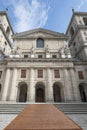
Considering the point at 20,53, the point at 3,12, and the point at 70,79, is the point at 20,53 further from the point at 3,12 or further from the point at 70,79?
the point at 3,12

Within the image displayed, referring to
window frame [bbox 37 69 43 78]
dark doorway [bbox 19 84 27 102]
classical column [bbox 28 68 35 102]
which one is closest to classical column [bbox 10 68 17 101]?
dark doorway [bbox 19 84 27 102]

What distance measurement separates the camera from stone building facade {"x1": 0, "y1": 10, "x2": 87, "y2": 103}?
22891 millimetres

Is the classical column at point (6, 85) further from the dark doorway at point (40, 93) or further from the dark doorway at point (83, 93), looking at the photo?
the dark doorway at point (83, 93)

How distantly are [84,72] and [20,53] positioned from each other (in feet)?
53.9

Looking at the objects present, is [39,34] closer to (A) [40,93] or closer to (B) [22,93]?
(A) [40,93]

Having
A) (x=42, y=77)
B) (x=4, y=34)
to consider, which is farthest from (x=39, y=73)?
(x=4, y=34)

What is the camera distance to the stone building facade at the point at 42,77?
2289 cm

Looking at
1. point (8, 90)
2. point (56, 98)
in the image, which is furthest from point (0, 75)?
point (56, 98)

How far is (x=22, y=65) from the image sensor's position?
2572 centimetres

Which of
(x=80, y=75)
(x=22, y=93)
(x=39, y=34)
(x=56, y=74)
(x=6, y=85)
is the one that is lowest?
(x=22, y=93)

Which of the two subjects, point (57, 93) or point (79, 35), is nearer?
point (57, 93)

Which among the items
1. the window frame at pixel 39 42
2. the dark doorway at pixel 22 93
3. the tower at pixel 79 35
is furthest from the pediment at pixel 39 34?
the dark doorway at pixel 22 93

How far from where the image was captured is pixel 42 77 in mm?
24953

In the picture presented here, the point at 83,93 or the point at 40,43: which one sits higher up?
the point at 40,43
